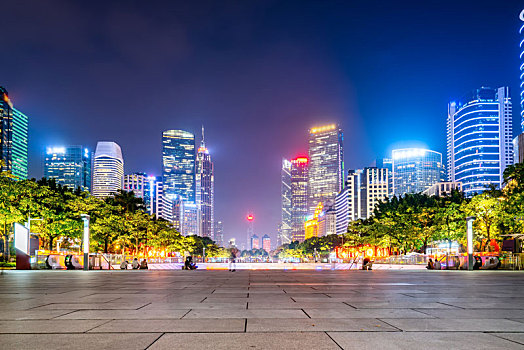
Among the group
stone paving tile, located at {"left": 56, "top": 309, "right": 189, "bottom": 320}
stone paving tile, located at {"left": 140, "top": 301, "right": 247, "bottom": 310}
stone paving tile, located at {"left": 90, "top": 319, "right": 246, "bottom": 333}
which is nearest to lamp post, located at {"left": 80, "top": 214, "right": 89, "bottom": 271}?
stone paving tile, located at {"left": 140, "top": 301, "right": 247, "bottom": 310}

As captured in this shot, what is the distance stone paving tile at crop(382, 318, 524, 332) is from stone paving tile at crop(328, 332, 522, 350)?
0.53 metres

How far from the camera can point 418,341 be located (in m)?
7.00

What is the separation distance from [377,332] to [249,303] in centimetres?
539

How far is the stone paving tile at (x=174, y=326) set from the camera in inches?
314

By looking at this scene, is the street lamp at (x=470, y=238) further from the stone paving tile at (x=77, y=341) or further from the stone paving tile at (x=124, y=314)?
the stone paving tile at (x=77, y=341)

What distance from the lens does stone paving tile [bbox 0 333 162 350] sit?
6.54 meters

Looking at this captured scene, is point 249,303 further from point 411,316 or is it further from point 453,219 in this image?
point 453,219

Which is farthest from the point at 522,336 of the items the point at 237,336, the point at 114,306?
the point at 114,306

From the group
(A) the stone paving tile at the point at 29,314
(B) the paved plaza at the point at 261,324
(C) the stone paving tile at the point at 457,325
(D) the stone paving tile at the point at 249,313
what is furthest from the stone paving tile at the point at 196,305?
(C) the stone paving tile at the point at 457,325

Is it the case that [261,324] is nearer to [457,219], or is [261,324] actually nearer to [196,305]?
[196,305]

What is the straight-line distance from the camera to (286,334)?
7605 mm

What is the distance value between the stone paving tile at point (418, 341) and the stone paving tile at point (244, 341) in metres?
0.30

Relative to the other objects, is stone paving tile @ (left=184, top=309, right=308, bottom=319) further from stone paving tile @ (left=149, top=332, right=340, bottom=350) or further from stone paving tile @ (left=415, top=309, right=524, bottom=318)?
stone paving tile @ (left=415, top=309, right=524, bottom=318)

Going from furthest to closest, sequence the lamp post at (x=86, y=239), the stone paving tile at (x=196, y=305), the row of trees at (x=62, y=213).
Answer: the row of trees at (x=62, y=213) → the lamp post at (x=86, y=239) → the stone paving tile at (x=196, y=305)
